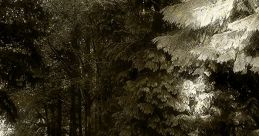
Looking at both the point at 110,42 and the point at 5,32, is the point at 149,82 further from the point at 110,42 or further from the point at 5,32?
the point at 5,32

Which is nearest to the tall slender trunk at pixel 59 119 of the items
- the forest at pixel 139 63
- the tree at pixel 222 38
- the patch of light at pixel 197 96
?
the forest at pixel 139 63

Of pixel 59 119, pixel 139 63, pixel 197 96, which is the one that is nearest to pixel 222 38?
pixel 197 96

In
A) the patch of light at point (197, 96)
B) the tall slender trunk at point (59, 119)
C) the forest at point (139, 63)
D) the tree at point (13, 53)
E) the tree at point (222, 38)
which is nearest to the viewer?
the tree at point (222, 38)

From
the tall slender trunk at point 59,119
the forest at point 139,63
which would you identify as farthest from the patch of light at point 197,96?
the tall slender trunk at point 59,119

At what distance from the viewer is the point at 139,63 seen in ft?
29.3

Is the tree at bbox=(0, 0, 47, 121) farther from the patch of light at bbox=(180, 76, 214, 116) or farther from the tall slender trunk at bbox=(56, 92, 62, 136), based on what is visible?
the tall slender trunk at bbox=(56, 92, 62, 136)

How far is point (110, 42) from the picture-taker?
1049 centimetres

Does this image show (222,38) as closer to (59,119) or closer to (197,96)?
(197,96)

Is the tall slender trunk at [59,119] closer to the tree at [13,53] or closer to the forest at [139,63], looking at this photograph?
the forest at [139,63]

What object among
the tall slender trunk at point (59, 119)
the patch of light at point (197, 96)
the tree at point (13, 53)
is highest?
the tree at point (13, 53)

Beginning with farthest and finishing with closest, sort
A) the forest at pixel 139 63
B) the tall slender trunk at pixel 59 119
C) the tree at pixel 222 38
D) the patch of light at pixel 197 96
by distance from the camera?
the tall slender trunk at pixel 59 119
the patch of light at pixel 197 96
the forest at pixel 139 63
the tree at pixel 222 38

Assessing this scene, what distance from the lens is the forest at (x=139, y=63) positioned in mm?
5922

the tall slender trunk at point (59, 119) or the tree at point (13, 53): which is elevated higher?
the tree at point (13, 53)

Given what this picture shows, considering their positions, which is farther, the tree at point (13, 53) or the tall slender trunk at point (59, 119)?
the tall slender trunk at point (59, 119)
